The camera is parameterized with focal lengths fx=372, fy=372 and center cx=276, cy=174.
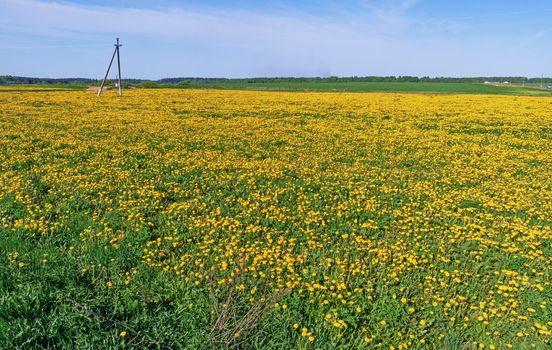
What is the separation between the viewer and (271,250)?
6.88 metres

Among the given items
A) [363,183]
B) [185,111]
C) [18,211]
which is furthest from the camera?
[185,111]

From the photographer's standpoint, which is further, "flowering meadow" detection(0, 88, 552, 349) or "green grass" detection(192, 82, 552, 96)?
"green grass" detection(192, 82, 552, 96)

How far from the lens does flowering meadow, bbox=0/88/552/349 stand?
481 centimetres

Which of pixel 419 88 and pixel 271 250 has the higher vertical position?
pixel 419 88

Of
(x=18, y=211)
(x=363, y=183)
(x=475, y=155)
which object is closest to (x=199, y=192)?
(x=18, y=211)

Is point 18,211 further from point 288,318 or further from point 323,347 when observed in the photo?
point 323,347

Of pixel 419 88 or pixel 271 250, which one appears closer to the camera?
pixel 271 250

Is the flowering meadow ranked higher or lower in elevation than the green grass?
lower

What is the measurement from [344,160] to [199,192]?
21.5 feet

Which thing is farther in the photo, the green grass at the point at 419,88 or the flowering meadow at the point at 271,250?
the green grass at the point at 419,88

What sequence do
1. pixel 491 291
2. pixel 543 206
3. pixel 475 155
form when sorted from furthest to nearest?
pixel 475 155 < pixel 543 206 < pixel 491 291

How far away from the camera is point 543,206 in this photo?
31.4ft

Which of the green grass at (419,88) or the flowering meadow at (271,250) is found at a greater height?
the green grass at (419,88)

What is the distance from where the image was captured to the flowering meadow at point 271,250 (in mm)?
4812
